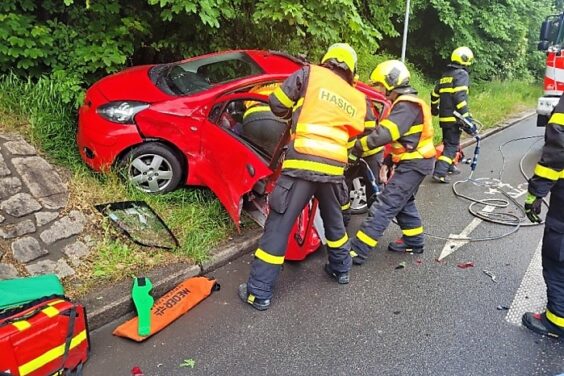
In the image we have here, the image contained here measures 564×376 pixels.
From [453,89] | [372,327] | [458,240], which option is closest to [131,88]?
[372,327]

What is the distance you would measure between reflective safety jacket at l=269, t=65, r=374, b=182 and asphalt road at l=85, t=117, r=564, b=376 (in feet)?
3.32

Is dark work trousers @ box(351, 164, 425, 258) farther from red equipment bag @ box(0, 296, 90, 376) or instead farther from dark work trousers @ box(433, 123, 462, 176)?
dark work trousers @ box(433, 123, 462, 176)

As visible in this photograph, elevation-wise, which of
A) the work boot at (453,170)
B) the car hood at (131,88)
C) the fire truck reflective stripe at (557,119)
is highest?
the fire truck reflective stripe at (557,119)

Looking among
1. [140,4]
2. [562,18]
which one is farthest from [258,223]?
[562,18]

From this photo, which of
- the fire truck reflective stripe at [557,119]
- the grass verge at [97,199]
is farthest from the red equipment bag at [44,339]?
the fire truck reflective stripe at [557,119]

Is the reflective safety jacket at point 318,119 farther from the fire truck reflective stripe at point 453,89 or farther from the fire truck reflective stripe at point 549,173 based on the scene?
the fire truck reflective stripe at point 453,89

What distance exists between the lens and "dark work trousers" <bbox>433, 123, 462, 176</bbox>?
6.89 metres

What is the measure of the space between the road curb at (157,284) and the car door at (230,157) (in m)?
0.36

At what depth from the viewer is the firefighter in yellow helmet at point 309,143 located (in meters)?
3.43

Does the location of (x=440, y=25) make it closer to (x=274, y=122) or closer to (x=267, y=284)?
(x=274, y=122)

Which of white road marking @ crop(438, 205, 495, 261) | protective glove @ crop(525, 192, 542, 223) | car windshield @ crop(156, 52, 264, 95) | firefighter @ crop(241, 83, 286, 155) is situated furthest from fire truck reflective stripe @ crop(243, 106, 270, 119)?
protective glove @ crop(525, 192, 542, 223)

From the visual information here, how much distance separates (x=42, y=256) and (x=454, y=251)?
11.8ft

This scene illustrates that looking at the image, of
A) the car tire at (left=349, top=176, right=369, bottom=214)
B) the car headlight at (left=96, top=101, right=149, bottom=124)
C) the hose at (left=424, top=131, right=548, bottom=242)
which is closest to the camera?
the car headlight at (left=96, top=101, right=149, bottom=124)

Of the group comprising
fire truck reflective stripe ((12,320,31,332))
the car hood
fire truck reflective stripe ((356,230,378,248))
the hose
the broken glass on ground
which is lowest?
the hose
